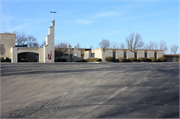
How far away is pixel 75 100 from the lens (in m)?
7.05

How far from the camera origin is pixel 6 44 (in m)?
45.0

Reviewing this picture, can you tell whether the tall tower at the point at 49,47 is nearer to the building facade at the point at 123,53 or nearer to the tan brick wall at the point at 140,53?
the building facade at the point at 123,53

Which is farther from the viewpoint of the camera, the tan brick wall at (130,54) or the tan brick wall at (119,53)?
the tan brick wall at (130,54)

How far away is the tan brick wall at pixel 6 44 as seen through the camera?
4441 cm

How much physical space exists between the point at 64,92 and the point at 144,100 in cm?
381

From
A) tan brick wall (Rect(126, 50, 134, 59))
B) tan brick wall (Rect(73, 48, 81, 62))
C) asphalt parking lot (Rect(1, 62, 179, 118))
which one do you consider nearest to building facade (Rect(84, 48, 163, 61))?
tan brick wall (Rect(126, 50, 134, 59))

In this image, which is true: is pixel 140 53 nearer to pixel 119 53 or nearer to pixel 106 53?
pixel 119 53

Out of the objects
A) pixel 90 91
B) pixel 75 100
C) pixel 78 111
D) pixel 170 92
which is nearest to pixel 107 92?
pixel 90 91

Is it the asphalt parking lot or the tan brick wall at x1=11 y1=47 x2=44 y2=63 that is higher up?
the tan brick wall at x1=11 y1=47 x2=44 y2=63

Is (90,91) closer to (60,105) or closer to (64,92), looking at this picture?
(64,92)

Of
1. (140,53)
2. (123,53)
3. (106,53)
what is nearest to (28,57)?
(106,53)

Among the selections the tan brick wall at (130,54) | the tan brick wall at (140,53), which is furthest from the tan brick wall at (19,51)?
the tan brick wall at (140,53)

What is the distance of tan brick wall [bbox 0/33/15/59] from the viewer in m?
44.4

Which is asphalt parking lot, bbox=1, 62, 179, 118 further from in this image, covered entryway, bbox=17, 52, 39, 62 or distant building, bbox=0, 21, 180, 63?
covered entryway, bbox=17, 52, 39, 62
